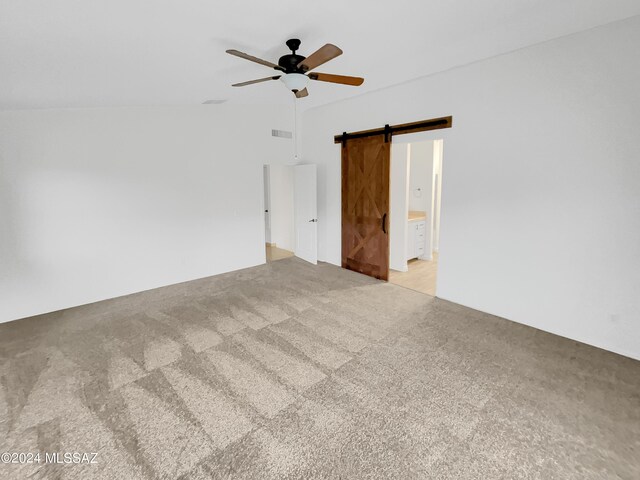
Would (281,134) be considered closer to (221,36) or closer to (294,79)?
(294,79)

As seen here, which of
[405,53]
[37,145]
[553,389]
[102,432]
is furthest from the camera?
[37,145]

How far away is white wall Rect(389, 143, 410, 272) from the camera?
17.6ft

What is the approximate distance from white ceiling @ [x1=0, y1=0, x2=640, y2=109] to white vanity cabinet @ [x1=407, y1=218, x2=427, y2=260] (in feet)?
9.69

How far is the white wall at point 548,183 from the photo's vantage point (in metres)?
2.79

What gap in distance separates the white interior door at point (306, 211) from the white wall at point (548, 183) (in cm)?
213

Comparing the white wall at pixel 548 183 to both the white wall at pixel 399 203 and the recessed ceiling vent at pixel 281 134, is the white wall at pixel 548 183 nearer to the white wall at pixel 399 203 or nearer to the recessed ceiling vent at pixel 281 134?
the white wall at pixel 399 203

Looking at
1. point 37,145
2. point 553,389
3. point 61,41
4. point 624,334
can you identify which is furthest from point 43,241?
point 624,334

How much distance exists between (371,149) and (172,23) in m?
3.35

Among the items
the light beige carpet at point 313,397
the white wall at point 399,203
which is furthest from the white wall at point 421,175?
the light beige carpet at point 313,397

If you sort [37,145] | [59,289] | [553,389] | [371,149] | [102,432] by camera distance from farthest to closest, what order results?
[371,149]
[59,289]
[37,145]
[553,389]
[102,432]

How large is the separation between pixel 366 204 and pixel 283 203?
111 inches

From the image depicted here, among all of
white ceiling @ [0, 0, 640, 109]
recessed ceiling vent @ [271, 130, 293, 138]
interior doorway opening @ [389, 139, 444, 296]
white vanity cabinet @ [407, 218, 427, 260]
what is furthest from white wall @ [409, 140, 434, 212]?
white ceiling @ [0, 0, 640, 109]

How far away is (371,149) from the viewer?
16.2 ft

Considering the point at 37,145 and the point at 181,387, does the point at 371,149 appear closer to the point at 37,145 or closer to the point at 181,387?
the point at 181,387
